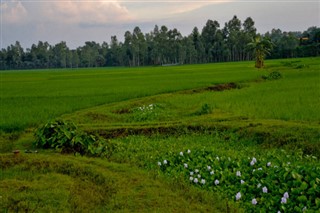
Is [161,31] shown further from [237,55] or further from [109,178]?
[109,178]

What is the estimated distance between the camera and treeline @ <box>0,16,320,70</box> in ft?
277

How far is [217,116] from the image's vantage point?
41.9 ft

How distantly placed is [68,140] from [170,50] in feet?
298

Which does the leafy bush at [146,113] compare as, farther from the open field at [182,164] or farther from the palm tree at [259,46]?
the palm tree at [259,46]

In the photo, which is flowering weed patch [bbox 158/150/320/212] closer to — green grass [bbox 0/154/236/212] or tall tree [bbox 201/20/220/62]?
green grass [bbox 0/154/236/212]

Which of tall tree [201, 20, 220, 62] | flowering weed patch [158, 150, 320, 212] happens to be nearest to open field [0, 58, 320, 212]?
flowering weed patch [158, 150, 320, 212]

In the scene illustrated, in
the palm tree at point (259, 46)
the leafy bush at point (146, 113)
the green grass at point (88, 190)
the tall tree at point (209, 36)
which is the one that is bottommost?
the green grass at point (88, 190)

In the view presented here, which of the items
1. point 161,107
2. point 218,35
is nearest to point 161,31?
point 218,35

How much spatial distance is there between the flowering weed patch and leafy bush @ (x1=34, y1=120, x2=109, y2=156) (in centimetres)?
198

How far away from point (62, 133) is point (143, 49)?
91314 mm

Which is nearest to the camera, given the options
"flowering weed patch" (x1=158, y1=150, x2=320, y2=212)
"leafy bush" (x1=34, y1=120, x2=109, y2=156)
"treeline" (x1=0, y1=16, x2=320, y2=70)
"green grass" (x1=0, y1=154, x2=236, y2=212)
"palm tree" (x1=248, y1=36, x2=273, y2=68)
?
"flowering weed patch" (x1=158, y1=150, x2=320, y2=212)

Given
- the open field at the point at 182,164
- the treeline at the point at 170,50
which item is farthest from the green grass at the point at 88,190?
the treeline at the point at 170,50

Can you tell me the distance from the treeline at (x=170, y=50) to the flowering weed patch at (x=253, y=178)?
2834 inches

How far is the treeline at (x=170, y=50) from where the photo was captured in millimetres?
84438
